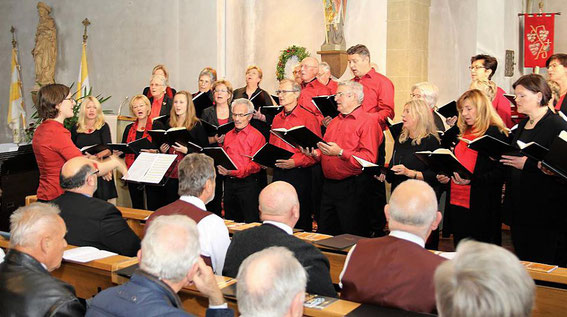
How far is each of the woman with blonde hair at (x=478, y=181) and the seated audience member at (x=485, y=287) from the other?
3.28m

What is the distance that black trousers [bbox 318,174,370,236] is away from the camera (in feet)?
17.1

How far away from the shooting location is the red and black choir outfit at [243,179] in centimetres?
582

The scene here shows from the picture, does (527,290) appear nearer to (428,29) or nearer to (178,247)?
(178,247)

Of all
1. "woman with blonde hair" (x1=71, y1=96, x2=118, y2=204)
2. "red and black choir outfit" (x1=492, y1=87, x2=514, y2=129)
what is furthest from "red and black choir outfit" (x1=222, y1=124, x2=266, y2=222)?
"red and black choir outfit" (x1=492, y1=87, x2=514, y2=129)

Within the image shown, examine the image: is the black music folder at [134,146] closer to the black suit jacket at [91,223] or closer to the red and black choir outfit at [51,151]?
the red and black choir outfit at [51,151]

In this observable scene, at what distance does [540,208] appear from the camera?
4242 millimetres

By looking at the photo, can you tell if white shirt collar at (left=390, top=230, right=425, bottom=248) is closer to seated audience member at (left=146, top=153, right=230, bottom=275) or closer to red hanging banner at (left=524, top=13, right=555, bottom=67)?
seated audience member at (left=146, top=153, right=230, bottom=275)

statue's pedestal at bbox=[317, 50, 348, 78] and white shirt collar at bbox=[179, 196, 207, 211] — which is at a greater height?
statue's pedestal at bbox=[317, 50, 348, 78]

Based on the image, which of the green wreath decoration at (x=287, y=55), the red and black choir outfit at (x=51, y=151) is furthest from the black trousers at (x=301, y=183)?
the green wreath decoration at (x=287, y=55)

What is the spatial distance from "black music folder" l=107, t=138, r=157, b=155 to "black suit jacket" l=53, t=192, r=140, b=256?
7.49ft

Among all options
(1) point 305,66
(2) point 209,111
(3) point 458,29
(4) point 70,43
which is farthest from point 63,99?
(4) point 70,43

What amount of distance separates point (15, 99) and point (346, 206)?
1025 centimetres

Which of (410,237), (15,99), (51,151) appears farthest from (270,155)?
(15,99)

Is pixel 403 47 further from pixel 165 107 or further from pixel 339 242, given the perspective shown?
pixel 339 242
